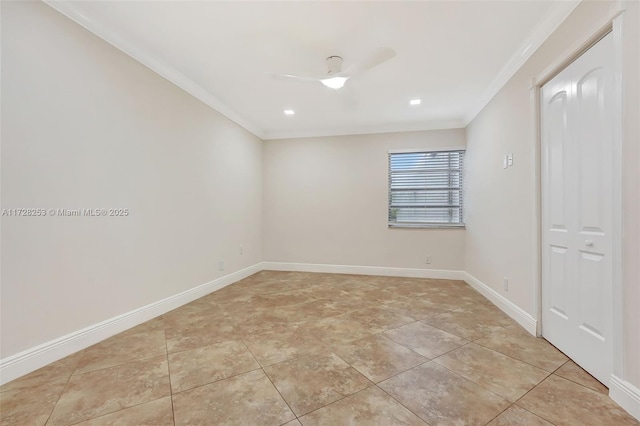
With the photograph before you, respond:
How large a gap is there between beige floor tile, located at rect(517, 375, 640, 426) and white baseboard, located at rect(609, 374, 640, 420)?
0.09ft

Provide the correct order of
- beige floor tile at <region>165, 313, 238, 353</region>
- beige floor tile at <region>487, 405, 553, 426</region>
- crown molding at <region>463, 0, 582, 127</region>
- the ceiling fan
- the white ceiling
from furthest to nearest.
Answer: the ceiling fan, beige floor tile at <region>165, 313, 238, 353</region>, the white ceiling, crown molding at <region>463, 0, 582, 127</region>, beige floor tile at <region>487, 405, 553, 426</region>

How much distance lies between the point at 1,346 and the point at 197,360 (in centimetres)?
112

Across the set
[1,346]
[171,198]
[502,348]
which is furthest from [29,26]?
[502,348]

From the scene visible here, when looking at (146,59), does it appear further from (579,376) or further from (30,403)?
(579,376)

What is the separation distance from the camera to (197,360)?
1.95 metres

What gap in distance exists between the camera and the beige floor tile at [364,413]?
135 centimetres

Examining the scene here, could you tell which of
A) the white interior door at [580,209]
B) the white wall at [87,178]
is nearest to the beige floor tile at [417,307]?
the white interior door at [580,209]

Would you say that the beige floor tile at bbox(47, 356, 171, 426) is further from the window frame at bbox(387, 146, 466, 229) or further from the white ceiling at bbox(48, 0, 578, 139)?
the window frame at bbox(387, 146, 466, 229)

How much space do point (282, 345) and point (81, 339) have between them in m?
1.52

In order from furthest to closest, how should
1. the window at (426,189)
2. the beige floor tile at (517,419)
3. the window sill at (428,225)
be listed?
1. the window at (426,189)
2. the window sill at (428,225)
3. the beige floor tile at (517,419)

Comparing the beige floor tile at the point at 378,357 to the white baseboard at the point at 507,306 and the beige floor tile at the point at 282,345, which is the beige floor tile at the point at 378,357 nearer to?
the beige floor tile at the point at 282,345

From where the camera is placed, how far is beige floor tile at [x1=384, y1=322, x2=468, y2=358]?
2.09 meters

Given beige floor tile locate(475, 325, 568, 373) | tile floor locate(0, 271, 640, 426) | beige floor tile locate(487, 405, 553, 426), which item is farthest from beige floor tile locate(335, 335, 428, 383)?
beige floor tile locate(475, 325, 568, 373)

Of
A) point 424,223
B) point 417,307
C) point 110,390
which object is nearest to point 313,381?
point 110,390
